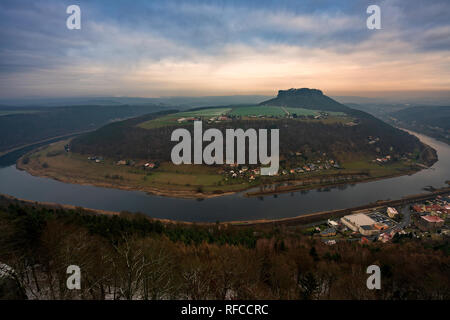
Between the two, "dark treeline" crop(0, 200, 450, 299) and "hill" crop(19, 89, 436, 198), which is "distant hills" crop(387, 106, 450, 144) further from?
"dark treeline" crop(0, 200, 450, 299)

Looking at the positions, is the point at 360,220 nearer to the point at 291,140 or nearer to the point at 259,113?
the point at 291,140

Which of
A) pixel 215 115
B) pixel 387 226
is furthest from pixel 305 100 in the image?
pixel 387 226

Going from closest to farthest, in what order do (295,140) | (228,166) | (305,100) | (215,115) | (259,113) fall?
(228,166) → (295,140) → (215,115) → (259,113) → (305,100)

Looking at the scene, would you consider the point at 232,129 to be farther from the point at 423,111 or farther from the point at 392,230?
the point at 423,111

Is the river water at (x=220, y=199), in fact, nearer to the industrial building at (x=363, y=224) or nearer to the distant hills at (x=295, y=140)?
the industrial building at (x=363, y=224)

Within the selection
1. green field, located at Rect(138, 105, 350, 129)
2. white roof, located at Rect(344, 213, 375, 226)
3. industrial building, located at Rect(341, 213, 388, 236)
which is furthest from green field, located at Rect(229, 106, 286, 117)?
industrial building, located at Rect(341, 213, 388, 236)
